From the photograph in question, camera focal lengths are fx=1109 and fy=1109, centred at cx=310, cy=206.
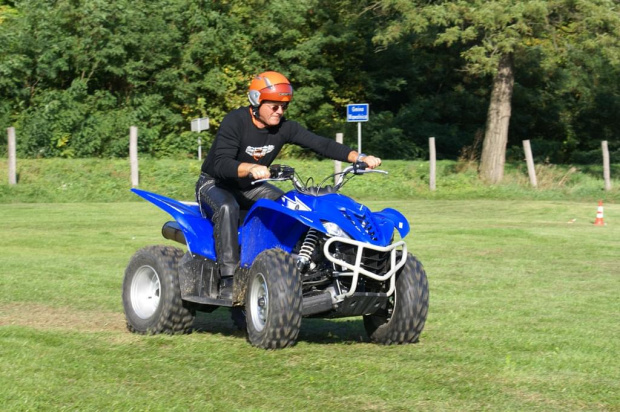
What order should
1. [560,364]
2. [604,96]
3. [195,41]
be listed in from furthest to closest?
[604,96] → [195,41] → [560,364]

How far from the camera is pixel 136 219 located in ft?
81.7

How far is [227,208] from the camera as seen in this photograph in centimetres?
928

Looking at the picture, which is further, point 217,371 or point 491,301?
point 491,301

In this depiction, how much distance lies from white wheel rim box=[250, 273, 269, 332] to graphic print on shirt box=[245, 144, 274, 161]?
1.16 meters

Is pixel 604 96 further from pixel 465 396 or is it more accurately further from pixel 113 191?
pixel 465 396

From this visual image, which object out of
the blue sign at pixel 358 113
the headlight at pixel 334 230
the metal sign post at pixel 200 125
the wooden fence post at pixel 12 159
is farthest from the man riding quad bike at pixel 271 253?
the metal sign post at pixel 200 125

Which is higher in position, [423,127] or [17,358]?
[423,127]

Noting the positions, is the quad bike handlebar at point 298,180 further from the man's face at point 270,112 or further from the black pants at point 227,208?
the man's face at point 270,112

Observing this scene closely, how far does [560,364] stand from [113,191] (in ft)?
80.7

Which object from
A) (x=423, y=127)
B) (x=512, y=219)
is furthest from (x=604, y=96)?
(x=512, y=219)

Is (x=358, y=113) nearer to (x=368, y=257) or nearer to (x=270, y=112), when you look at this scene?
(x=270, y=112)

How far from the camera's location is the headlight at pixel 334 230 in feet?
27.9

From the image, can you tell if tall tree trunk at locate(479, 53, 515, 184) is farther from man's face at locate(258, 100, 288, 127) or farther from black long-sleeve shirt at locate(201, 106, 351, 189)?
man's face at locate(258, 100, 288, 127)

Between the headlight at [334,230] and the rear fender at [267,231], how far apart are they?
0.51 meters
